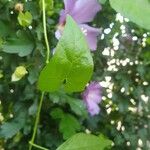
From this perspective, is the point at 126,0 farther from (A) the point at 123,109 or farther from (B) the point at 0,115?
(A) the point at 123,109

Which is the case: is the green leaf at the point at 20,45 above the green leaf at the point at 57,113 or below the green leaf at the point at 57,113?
above

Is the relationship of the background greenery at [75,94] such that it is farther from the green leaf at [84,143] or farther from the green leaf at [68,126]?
the green leaf at [84,143]

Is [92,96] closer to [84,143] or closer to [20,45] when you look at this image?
[20,45]

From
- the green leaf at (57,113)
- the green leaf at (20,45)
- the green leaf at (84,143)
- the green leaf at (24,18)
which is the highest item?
the green leaf at (84,143)

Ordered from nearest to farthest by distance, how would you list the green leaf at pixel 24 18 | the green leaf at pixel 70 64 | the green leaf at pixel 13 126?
the green leaf at pixel 70 64 → the green leaf at pixel 24 18 → the green leaf at pixel 13 126

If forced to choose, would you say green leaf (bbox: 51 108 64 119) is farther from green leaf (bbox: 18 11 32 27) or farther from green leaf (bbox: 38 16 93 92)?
green leaf (bbox: 38 16 93 92)

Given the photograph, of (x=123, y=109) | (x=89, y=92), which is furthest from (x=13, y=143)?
(x=123, y=109)

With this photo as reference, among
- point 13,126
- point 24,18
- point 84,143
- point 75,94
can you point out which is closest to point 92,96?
point 75,94

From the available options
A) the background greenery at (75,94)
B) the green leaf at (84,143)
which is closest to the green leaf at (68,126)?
the background greenery at (75,94)
